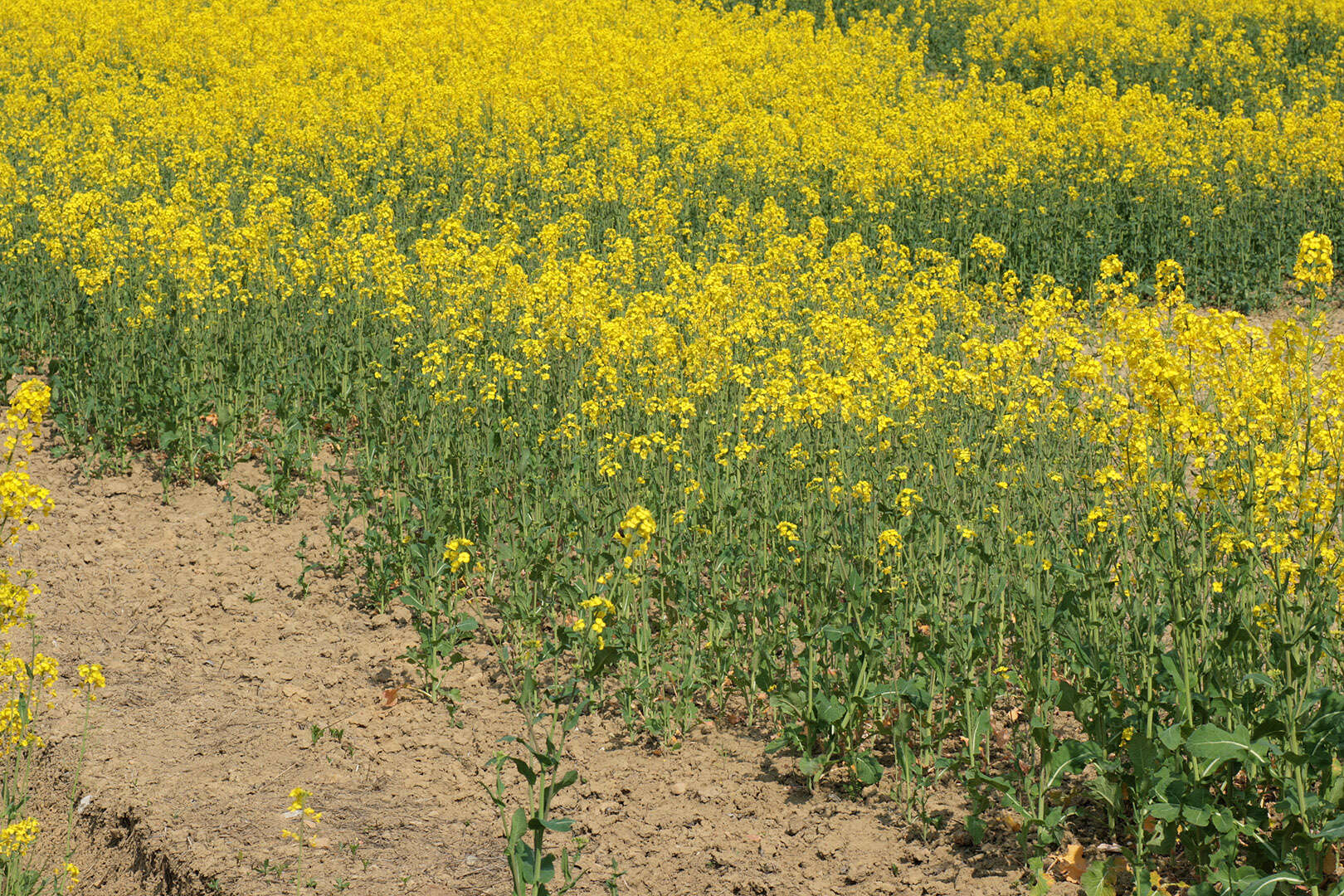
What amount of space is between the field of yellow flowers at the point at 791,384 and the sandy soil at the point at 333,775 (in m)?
0.25

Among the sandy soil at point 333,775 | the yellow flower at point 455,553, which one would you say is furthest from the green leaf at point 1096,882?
the yellow flower at point 455,553

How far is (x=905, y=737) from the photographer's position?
189 inches

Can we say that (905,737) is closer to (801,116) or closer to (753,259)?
(753,259)

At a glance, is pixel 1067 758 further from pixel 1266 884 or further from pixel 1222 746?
pixel 1266 884

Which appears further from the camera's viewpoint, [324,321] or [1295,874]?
[324,321]

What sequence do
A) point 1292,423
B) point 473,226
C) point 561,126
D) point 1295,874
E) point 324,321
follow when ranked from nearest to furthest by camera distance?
point 1295,874 → point 1292,423 → point 324,321 → point 473,226 → point 561,126

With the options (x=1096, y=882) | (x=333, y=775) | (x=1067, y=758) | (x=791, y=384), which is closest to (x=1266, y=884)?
(x=1096, y=882)

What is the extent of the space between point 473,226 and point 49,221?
14.2 feet

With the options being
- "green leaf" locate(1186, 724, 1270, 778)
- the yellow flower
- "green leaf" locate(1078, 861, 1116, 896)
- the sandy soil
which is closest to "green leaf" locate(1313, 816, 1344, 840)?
"green leaf" locate(1186, 724, 1270, 778)

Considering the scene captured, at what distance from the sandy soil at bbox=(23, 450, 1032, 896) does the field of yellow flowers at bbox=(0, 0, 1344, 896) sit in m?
0.25

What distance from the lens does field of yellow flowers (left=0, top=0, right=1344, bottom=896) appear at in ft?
14.2

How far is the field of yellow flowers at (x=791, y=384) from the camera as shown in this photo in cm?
433

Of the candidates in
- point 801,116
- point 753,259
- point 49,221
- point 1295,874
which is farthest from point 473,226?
point 1295,874

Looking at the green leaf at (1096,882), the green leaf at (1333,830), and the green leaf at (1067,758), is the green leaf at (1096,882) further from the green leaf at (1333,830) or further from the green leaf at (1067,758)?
the green leaf at (1333,830)
